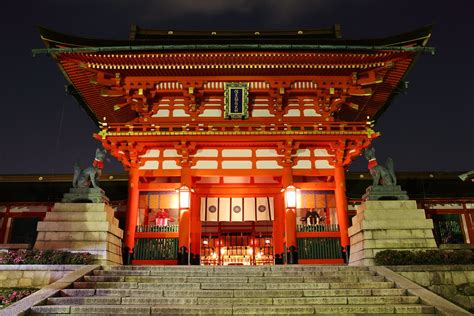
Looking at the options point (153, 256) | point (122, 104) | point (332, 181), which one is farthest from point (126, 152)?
point (332, 181)

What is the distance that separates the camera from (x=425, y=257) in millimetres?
11172

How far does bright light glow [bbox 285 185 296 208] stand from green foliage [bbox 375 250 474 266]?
16.3 feet

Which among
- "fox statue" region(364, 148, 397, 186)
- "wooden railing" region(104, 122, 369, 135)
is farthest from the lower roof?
"fox statue" region(364, 148, 397, 186)

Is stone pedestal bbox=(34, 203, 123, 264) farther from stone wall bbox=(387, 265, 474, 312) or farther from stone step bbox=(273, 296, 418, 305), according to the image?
stone wall bbox=(387, 265, 474, 312)

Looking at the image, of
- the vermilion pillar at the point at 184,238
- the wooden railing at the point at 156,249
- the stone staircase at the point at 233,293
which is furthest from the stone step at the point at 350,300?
the wooden railing at the point at 156,249

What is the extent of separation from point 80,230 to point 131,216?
331 cm

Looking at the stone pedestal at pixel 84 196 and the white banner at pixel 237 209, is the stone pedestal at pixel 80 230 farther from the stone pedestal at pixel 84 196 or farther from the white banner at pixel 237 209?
the white banner at pixel 237 209

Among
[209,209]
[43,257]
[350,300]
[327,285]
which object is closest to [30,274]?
[43,257]

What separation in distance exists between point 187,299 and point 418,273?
6.15 metres

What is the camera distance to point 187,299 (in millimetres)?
8539

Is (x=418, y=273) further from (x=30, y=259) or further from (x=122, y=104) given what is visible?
(x=122, y=104)

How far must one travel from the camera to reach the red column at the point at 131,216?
51.4 feet

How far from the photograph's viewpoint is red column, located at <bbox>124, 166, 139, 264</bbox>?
15666 millimetres

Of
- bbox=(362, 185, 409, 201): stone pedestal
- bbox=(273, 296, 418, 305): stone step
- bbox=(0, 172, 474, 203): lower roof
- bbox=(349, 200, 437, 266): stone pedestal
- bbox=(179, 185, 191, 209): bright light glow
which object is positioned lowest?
bbox=(273, 296, 418, 305): stone step
